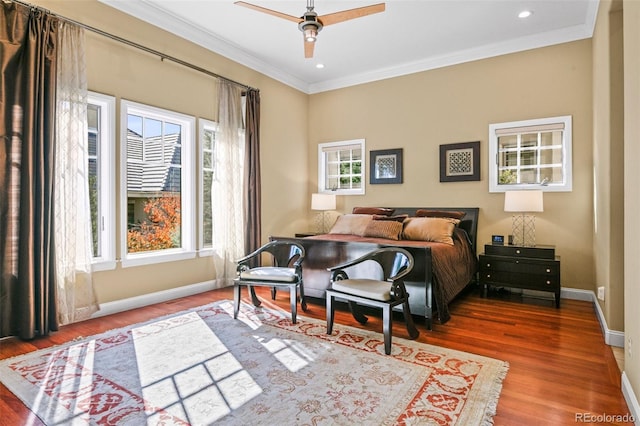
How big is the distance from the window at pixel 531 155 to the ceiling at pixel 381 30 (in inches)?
39.7

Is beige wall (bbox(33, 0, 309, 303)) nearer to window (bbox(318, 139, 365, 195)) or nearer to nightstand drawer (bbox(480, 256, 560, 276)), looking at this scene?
window (bbox(318, 139, 365, 195))

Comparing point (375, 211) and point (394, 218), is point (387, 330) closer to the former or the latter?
point (394, 218)

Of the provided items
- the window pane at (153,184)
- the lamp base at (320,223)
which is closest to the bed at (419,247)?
the lamp base at (320,223)

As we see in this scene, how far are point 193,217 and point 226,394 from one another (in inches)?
113

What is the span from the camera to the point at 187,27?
14.4 feet

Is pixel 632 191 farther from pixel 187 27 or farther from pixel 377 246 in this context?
pixel 187 27

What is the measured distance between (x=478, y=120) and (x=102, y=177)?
15.3 ft

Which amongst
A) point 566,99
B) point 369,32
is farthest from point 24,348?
point 566,99

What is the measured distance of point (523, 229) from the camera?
15.6 feet

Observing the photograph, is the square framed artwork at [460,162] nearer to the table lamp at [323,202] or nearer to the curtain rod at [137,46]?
the table lamp at [323,202]

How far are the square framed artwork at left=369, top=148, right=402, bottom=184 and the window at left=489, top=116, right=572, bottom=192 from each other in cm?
130

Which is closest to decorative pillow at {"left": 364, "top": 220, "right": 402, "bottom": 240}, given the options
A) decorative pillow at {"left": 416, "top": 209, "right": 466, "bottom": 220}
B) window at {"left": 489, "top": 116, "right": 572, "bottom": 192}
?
decorative pillow at {"left": 416, "top": 209, "right": 466, "bottom": 220}

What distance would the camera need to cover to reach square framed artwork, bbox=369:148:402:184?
5688 mm

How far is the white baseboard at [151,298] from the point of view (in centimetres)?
372
